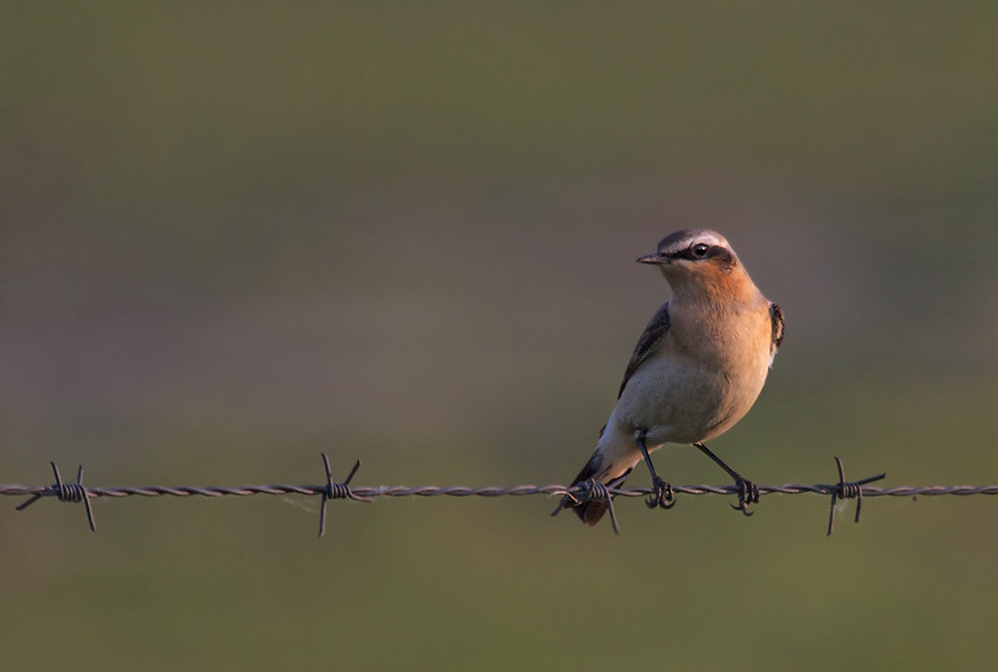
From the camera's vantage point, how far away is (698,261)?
790cm

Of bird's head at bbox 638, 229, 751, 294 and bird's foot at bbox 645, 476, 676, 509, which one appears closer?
bird's foot at bbox 645, 476, 676, 509

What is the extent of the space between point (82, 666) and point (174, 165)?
1947 centimetres

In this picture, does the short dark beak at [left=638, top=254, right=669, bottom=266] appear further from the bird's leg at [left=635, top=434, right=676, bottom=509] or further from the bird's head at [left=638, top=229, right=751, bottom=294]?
the bird's leg at [left=635, top=434, right=676, bottom=509]

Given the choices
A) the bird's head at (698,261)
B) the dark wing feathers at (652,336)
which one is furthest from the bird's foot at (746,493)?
the bird's head at (698,261)

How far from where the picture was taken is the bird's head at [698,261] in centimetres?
787

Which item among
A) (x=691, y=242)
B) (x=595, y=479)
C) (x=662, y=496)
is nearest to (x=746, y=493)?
(x=662, y=496)

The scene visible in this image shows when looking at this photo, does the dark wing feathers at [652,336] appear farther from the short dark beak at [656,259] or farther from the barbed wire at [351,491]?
the barbed wire at [351,491]

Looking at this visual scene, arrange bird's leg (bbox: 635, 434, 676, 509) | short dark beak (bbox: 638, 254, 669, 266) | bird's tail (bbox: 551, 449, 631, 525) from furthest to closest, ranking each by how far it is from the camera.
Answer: bird's tail (bbox: 551, 449, 631, 525) → short dark beak (bbox: 638, 254, 669, 266) → bird's leg (bbox: 635, 434, 676, 509)

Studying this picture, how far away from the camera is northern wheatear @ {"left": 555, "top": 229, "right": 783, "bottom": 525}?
7.77 meters

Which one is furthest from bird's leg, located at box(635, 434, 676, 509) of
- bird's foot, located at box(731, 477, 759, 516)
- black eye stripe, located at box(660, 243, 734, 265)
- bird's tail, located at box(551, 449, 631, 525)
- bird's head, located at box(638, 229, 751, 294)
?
black eye stripe, located at box(660, 243, 734, 265)

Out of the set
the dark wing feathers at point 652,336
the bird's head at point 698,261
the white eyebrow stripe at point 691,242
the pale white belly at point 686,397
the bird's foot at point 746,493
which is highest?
the white eyebrow stripe at point 691,242

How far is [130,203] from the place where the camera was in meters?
27.7

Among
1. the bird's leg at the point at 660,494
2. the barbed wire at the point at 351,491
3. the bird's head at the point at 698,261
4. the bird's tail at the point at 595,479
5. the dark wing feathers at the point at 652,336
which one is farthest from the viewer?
the bird's tail at the point at 595,479

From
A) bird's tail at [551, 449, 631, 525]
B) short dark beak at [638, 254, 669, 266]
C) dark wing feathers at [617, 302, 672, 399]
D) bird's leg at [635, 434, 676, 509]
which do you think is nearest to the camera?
bird's leg at [635, 434, 676, 509]
